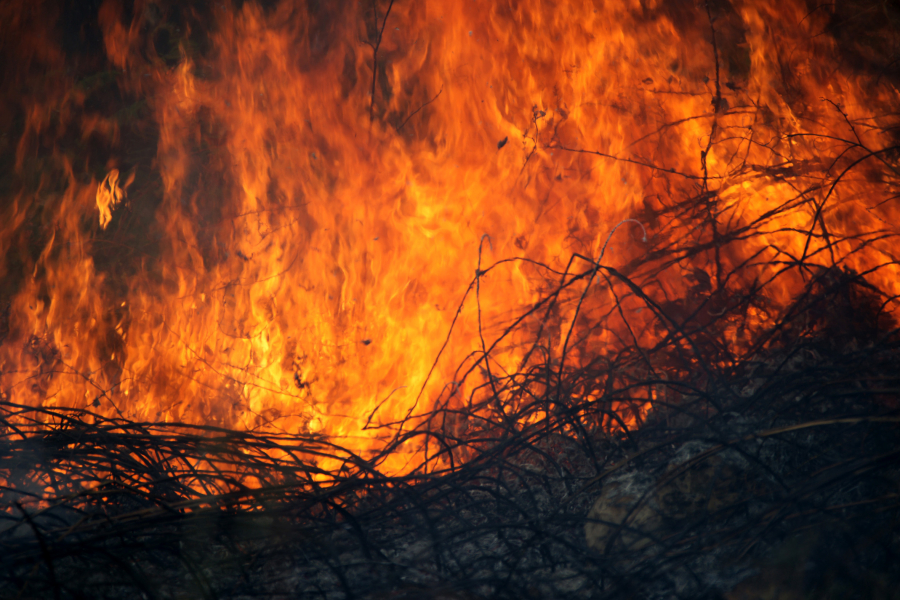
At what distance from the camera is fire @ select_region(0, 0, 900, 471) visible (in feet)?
6.14

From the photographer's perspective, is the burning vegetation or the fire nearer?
the burning vegetation

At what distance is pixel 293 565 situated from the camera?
1.50 m

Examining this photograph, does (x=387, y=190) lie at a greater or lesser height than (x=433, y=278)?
greater

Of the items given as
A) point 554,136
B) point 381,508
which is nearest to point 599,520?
point 381,508

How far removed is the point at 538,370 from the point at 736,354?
670 mm

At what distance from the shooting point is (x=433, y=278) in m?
2.06

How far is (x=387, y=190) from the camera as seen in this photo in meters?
2.08

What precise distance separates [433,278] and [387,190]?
385mm

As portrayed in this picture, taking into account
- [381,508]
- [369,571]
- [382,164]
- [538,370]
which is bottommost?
[369,571]

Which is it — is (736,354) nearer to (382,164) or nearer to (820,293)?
(820,293)

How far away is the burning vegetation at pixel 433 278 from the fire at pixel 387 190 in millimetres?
11

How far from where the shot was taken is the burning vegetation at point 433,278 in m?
1.51

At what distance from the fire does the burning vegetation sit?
11 mm

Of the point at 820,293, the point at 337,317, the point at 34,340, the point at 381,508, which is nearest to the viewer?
the point at 381,508
